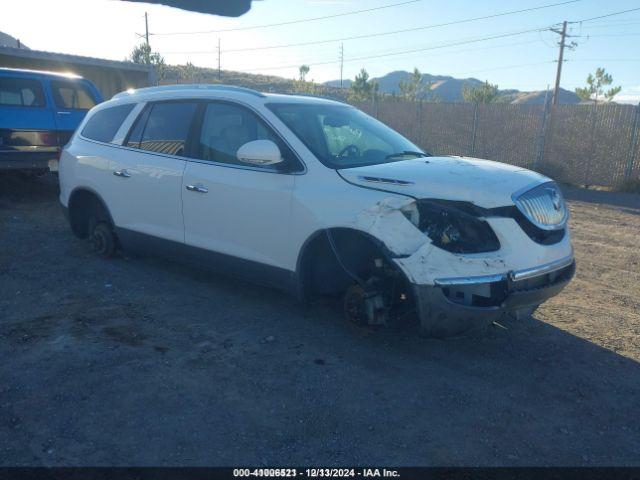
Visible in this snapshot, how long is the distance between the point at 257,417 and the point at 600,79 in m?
61.4

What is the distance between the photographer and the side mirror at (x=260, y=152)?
412 cm

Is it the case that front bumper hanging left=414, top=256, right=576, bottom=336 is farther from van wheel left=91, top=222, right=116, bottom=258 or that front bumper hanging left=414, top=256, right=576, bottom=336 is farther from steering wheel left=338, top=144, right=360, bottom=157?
van wheel left=91, top=222, right=116, bottom=258

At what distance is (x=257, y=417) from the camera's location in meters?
3.16

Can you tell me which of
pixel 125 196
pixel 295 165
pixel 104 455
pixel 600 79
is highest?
pixel 600 79

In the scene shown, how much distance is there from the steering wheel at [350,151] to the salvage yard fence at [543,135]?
1215 cm

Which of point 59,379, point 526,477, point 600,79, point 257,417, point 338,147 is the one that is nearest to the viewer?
point 526,477

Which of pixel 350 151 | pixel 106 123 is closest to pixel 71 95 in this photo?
pixel 106 123

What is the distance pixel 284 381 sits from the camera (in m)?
3.58

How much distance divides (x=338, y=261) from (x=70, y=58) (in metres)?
15.3

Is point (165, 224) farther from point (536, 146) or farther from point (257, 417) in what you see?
point (536, 146)

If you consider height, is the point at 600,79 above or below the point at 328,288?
above

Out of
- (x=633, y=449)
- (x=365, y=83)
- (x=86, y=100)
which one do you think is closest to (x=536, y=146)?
(x=86, y=100)

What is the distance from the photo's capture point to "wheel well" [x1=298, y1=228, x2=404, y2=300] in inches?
155

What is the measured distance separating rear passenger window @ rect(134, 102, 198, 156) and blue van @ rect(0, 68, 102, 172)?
13.6 feet
